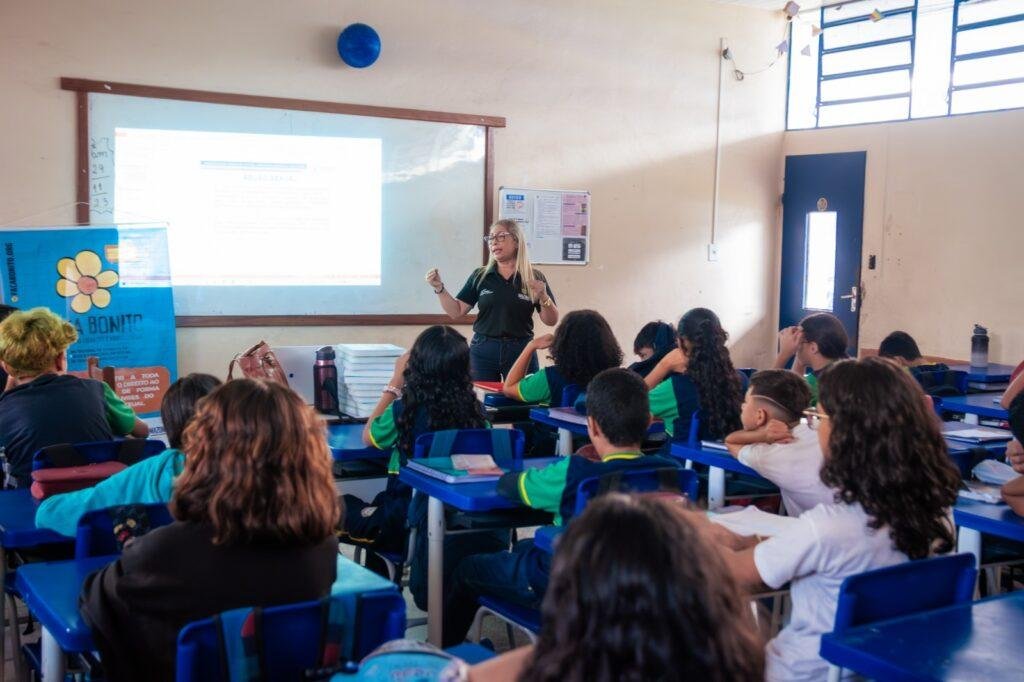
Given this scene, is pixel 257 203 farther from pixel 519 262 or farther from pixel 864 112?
pixel 864 112

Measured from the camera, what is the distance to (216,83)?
608 centimetres

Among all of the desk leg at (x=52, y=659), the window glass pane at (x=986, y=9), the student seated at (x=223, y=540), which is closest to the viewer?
the student seated at (x=223, y=540)

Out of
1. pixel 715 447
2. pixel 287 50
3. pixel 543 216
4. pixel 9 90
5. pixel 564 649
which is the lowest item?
pixel 715 447

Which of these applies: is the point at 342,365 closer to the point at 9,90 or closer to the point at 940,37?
the point at 9,90

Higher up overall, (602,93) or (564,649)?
(602,93)

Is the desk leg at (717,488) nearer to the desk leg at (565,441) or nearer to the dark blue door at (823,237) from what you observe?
the desk leg at (565,441)

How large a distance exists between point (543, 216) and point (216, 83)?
237cm

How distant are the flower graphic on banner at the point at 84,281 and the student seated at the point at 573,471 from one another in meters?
3.61

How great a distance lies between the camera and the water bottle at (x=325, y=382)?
4172mm

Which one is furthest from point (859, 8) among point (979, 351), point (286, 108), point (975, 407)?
point (286, 108)

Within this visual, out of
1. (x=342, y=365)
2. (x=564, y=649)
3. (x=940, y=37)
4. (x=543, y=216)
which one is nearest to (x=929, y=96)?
(x=940, y=37)

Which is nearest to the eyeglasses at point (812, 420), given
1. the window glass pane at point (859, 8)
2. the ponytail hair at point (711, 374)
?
the ponytail hair at point (711, 374)

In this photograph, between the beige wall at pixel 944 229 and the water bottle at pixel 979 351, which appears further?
the beige wall at pixel 944 229

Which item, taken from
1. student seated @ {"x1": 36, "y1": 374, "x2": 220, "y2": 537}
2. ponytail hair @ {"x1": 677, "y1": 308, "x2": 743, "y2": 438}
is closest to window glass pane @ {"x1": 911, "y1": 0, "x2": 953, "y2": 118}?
ponytail hair @ {"x1": 677, "y1": 308, "x2": 743, "y2": 438}
